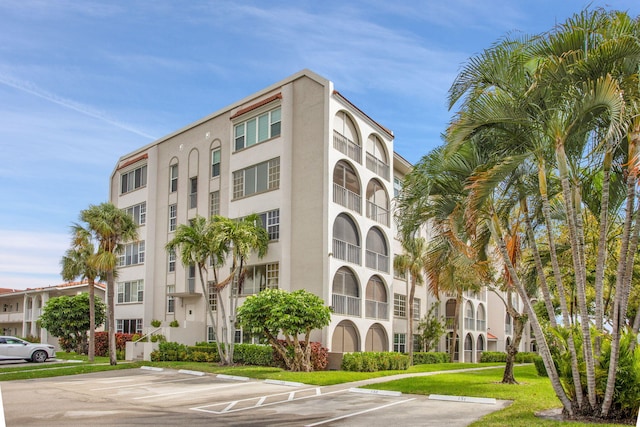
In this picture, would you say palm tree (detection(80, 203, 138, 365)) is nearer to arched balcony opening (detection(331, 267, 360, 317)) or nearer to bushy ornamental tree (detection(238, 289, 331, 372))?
bushy ornamental tree (detection(238, 289, 331, 372))

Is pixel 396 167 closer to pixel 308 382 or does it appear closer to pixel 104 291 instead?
pixel 308 382

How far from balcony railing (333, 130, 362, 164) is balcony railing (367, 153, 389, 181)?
1.50m

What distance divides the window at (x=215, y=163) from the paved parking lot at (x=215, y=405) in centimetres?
1494

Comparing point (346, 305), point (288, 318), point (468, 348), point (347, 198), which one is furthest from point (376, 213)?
point (468, 348)

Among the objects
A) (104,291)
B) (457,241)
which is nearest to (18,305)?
(104,291)

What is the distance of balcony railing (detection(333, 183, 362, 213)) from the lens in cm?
3078

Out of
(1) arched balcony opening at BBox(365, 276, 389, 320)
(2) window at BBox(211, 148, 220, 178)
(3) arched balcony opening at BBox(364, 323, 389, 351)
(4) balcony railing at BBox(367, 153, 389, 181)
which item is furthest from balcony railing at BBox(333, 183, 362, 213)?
(2) window at BBox(211, 148, 220, 178)

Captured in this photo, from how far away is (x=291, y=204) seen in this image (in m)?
31.1

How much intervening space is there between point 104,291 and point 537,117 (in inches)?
1818

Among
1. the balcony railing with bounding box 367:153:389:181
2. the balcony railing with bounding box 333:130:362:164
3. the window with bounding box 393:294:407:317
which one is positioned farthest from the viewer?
the window with bounding box 393:294:407:317

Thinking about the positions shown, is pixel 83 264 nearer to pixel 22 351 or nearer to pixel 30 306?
pixel 22 351

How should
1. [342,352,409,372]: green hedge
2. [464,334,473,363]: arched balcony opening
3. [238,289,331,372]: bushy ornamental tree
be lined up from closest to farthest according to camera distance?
[238,289,331,372]: bushy ornamental tree < [342,352,409,372]: green hedge < [464,334,473,363]: arched balcony opening

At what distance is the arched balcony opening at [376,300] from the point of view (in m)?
33.3

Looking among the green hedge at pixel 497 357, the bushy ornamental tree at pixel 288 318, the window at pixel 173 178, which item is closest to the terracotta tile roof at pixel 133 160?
the window at pixel 173 178
